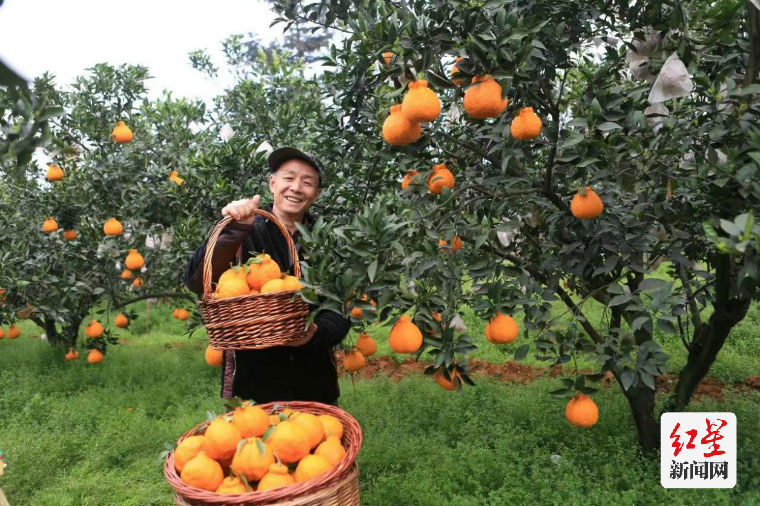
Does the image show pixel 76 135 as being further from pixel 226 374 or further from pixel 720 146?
pixel 720 146

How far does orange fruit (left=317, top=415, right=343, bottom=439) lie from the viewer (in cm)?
164

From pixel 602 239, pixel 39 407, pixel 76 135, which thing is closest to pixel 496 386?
pixel 602 239

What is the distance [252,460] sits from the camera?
1.43 metres

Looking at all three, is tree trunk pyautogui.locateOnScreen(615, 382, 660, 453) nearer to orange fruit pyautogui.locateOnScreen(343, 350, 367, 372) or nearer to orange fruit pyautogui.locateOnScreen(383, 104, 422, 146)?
orange fruit pyautogui.locateOnScreen(343, 350, 367, 372)

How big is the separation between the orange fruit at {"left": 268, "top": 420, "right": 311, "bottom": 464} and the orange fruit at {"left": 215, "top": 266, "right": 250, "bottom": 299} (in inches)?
16.0

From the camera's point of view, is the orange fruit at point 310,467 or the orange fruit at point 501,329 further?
the orange fruit at point 501,329

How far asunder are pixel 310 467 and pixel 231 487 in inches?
7.8

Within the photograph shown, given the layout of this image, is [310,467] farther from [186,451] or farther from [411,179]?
[411,179]

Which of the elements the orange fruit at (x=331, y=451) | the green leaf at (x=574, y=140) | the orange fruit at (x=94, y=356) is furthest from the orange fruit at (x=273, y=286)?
the orange fruit at (x=94, y=356)

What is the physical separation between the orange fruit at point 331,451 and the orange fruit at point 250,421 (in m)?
0.16

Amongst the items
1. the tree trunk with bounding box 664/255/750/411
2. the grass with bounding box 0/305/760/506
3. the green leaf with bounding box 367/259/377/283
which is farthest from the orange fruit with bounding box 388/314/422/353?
the tree trunk with bounding box 664/255/750/411

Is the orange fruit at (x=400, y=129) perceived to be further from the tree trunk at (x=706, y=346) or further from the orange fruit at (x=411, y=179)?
the tree trunk at (x=706, y=346)

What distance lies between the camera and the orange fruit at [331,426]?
164 centimetres

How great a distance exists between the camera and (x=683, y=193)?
233 cm
